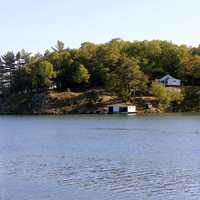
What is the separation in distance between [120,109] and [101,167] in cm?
10237

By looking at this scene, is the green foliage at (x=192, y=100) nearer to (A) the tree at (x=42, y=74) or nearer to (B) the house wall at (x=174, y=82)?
(B) the house wall at (x=174, y=82)

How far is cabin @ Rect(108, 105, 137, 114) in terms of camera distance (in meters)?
148

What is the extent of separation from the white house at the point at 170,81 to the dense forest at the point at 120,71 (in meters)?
2.87

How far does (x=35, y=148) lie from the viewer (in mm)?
64375

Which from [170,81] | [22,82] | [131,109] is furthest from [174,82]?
[22,82]

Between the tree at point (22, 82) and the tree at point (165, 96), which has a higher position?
the tree at point (22, 82)

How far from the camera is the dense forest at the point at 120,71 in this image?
509ft

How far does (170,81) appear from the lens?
165375mm

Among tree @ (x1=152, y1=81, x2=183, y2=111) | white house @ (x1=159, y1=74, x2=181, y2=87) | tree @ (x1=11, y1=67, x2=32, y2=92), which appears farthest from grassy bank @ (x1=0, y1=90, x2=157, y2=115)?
white house @ (x1=159, y1=74, x2=181, y2=87)

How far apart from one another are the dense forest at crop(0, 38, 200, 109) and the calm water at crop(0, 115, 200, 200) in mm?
74326

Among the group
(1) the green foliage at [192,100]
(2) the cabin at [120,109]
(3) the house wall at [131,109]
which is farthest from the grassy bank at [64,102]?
(1) the green foliage at [192,100]

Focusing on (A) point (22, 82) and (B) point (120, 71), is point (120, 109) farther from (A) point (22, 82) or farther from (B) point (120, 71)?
(A) point (22, 82)

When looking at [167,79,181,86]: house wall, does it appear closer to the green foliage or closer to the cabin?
the green foliage

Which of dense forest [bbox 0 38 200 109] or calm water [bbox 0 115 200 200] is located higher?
dense forest [bbox 0 38 200 109]
